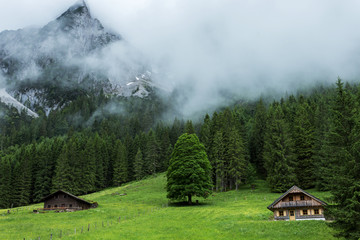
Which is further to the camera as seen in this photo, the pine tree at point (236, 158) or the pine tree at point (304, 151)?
the pine tree at point (236, 158)

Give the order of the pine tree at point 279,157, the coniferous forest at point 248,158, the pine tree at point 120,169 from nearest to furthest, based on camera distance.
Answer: the coniferous forest at point 248,158, the pine tree at point 279,157, the pine tree at point 120,169

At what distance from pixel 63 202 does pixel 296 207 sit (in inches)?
1857

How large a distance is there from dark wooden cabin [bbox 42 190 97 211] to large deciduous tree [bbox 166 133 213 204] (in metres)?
20.2

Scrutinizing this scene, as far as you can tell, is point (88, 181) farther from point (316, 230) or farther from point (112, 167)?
point (316, 230)

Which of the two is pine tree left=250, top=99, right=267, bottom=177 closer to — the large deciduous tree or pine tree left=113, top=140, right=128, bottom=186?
the large deciduous tree

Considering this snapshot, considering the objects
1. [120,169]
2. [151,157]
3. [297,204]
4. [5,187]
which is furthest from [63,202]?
[297,204]

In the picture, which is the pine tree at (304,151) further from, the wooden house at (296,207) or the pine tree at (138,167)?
the pine tree at (138,167)

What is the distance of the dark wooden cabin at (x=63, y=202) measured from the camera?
56191mm

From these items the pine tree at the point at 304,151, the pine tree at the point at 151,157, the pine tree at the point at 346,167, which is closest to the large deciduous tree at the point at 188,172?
the pine tree at the point at 304,151

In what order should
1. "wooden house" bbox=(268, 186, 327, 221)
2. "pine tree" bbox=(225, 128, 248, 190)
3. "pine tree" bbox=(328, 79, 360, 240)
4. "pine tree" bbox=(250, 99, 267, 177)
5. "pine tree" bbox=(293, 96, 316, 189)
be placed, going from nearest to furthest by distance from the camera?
"pine tree" bbox=(328, 79, 360, 240) → "wooden house" bbox=(268, 186, 327, 221) → "pine tree" bbox=(293, 96, 316, 189) → "pine tree" bbox=(225, 128, 248, 190) → "pine tree" bbox=(250, 99, 267, 177)

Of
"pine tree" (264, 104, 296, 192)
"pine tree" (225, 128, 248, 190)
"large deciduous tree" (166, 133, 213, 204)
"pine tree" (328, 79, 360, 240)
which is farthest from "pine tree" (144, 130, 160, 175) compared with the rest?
"pine tree" (328, 79, 360, 240)

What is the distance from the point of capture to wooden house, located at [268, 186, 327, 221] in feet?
123

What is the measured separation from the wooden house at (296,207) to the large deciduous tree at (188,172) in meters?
16.2

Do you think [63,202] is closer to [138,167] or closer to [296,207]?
[138,167]
